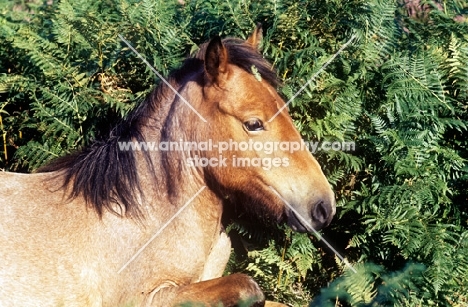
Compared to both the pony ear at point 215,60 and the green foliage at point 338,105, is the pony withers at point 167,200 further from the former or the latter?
the green foliage at point 338,105

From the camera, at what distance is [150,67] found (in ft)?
18.2

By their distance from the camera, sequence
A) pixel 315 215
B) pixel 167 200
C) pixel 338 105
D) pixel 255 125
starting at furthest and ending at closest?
pixel 338 105 → pixel 167 200 → pixel 255 125 → pixel 315 215

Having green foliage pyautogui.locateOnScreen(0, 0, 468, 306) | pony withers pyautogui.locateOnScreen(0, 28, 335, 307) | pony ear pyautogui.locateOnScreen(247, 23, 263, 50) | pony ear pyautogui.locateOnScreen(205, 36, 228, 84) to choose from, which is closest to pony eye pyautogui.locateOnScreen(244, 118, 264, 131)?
pony withers pyautogui.locateOnScreen(0, 28, 335, 307)

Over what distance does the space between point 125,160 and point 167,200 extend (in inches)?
16.3

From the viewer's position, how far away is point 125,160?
15.5ft

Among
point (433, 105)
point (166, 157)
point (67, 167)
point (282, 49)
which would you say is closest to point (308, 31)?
point (282, 49)

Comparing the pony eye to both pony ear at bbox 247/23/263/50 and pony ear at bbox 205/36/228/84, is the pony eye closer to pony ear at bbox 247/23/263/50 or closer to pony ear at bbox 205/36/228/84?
pony ear at bbox 205/36/228/84

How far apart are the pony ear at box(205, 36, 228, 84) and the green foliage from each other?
115 centimetres

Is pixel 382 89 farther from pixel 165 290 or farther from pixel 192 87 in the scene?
pixel 165 290

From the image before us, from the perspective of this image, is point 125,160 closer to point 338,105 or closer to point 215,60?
point 215,60

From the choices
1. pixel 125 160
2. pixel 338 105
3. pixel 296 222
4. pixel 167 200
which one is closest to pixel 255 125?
pixel 296 222

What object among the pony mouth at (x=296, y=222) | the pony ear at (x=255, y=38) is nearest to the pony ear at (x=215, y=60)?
the pony ear at (x=255, y=38)

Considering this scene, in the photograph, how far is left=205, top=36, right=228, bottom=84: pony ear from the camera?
171 inches

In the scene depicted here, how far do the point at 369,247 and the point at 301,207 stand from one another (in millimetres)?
1569
